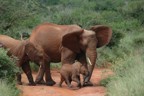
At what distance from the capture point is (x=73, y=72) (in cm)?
1414

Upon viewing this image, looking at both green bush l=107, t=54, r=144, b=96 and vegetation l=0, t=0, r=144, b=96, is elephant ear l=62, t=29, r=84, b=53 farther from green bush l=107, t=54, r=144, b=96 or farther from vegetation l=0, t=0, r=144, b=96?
green bush l=107, t=54, r=144, b=96

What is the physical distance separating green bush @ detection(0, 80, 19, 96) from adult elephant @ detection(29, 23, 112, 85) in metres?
2.51

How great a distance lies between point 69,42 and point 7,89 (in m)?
3.66

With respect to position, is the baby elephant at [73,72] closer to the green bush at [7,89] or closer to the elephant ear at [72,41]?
the elephant ear at [72,41]

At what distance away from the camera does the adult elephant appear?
1475 cm

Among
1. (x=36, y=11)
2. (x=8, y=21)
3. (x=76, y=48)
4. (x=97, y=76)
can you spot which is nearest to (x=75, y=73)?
(x=76, y=48)

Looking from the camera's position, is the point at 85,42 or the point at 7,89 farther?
the point at 85,42

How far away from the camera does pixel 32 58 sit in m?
15.2

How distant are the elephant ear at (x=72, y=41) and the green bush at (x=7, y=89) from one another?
269 centimetres

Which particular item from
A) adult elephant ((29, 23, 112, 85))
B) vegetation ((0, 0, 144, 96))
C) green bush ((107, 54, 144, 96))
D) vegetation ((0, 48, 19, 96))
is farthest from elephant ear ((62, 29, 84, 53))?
vegetation ((0, 48, 19, 96))

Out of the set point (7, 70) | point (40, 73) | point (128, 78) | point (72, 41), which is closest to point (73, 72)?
point (72, 41)

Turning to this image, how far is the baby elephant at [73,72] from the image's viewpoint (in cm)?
1411

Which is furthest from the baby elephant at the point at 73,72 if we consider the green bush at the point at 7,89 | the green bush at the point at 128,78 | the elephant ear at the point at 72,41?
the green bush at the point at 7,89

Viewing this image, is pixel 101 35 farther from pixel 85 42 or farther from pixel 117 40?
pixel 117 40
